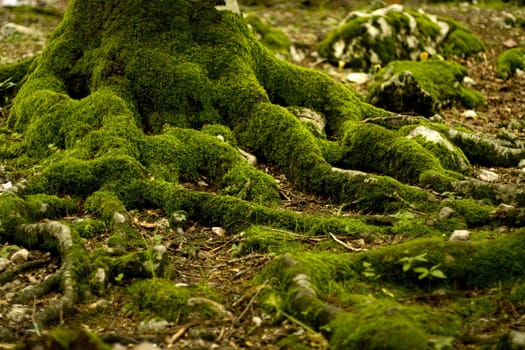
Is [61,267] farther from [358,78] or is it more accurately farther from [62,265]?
[358,78]

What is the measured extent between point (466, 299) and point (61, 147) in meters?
4.64

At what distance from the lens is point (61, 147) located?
6695 millimetres

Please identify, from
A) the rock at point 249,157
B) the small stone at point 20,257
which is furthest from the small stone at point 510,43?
the small stone at point 20,257

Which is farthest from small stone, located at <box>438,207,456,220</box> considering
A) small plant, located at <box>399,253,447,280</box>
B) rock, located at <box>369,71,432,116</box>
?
rock, located at <box>369,71,432,116</box>

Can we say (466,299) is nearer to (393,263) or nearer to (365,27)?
(393,263)

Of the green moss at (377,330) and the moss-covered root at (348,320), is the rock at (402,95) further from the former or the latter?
the green moss at (377,330)

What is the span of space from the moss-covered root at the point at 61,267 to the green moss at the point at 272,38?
26.9 ft

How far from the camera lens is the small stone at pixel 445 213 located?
5168 mm

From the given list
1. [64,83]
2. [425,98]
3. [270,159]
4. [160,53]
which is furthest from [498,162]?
[64,83]

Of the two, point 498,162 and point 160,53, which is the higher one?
point 160,53

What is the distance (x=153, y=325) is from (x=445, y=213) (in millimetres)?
2715

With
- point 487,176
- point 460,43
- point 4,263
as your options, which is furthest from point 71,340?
point 460,43

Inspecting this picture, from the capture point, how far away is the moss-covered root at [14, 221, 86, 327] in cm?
396

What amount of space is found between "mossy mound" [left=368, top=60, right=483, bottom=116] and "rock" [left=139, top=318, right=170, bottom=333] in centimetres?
604
